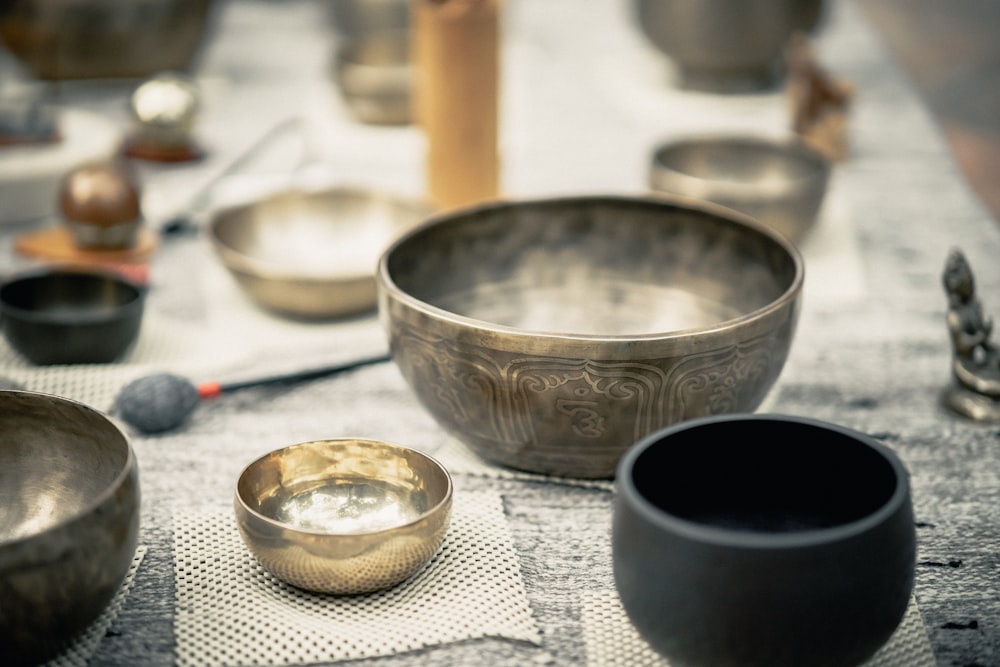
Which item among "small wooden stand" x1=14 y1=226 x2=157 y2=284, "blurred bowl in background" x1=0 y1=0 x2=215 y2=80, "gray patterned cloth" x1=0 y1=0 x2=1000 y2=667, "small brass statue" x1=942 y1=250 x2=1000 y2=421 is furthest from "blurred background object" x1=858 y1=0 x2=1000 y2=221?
"blurred bowl in background" x1=0 y1=0 x2=215 y2=80

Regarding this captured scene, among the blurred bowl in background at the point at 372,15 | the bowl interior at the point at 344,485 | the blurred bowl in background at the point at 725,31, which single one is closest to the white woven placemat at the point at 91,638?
the bowl interior at the point at 344,485

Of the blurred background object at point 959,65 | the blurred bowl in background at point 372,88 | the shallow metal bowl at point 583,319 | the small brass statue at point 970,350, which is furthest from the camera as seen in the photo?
the blurred background object at point 959,65

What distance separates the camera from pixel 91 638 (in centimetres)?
81

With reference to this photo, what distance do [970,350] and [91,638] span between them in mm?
793

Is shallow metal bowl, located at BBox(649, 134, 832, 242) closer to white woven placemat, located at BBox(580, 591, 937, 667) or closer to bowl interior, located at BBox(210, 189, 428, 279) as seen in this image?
bowl interior, located at BBox(210, 189, 428, 279)

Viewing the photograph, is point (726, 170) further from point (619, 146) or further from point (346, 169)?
point (346, 169)

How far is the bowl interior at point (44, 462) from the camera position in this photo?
2.80 ft

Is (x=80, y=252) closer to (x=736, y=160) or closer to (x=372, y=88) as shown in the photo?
(x=372, y=88)

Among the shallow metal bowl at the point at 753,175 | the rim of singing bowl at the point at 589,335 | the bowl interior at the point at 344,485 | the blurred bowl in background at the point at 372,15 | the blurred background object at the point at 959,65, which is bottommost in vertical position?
the blurred background object at the point at 959,65

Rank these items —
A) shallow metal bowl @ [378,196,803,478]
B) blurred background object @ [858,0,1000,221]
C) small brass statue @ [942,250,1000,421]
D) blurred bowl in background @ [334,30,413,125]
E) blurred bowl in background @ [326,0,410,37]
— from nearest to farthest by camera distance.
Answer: shallow metal bowl @ [378,196,803,478] < small brass statue @ [942,250,1000,421] < blurred bowl in background @ [334,30,413,125] < blurred background object @ [858,0,1000,221] < blurred bowl in background @ [326,0,410,37]

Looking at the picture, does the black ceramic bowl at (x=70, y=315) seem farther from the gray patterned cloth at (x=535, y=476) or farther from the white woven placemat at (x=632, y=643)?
the white woven placemat at (x=632, y=643)

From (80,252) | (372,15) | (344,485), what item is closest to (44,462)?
(344,485)

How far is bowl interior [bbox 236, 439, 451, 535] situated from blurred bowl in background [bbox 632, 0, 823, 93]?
139cm

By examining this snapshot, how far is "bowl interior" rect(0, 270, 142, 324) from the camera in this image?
1246mm
